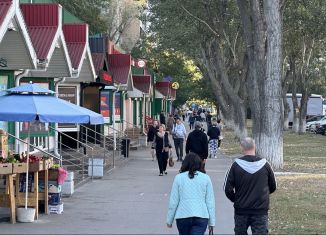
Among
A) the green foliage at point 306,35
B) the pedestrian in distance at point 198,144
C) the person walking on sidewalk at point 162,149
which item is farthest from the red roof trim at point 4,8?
the green foliage at point 306,35

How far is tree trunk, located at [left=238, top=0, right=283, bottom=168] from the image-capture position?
22.5 meters

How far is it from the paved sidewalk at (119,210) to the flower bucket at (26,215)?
5.7 inches

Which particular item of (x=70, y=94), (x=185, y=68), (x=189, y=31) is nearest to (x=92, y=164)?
(x=70, y=94)

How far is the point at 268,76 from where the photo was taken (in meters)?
22.7

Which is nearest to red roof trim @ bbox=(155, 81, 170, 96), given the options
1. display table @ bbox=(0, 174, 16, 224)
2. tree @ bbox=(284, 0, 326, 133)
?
tree @ bbox=(284, 0, 326, 133)

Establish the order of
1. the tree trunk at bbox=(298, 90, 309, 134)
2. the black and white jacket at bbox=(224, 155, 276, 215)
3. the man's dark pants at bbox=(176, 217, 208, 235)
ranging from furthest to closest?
the tree trunk at bbox=(298, 90, 309, 134), the black and white jacket at bbox=(224, 155, 276, 215), the man's dark pants at bbox=(176, 217, 208, 235)

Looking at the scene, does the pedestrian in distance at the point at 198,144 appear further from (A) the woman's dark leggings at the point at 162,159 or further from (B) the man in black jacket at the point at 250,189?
(B) the man in black jacket at the point at 250,189

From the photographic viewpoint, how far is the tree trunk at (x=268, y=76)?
22.5m

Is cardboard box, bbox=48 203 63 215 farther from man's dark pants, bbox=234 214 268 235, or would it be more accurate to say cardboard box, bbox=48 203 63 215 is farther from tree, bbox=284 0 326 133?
tree, bbox=284 0 326 133

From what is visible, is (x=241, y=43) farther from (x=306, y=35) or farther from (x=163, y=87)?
(x=163, y=87)

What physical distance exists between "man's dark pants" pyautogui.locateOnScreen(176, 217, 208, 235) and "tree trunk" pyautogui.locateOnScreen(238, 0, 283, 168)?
1498cm

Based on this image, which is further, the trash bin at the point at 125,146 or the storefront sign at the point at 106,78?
the trash bin at the point at 125,146

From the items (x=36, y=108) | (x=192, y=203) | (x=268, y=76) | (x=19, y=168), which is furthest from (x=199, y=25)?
(x=192, y=203)

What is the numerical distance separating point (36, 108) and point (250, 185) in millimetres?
5036
